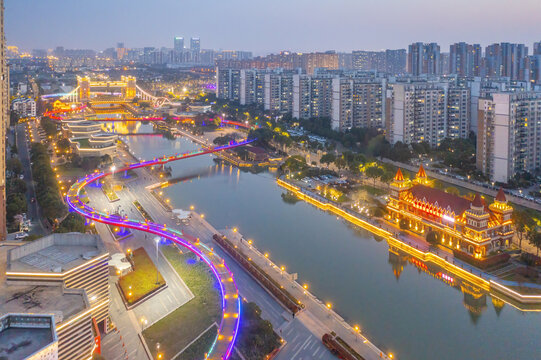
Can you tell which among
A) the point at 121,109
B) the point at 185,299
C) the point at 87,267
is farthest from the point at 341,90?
the point at 121,109

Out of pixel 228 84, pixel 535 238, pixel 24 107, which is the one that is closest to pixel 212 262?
pixel 535 238

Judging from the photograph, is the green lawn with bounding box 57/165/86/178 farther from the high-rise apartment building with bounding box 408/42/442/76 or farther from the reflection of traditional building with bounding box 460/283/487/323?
the high-rise apartment building with bounding box 408/42/442/76

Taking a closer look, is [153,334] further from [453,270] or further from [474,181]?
A: [474,181]

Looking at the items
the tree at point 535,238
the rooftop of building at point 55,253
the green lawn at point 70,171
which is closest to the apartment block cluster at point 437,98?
the tree at point 535,238

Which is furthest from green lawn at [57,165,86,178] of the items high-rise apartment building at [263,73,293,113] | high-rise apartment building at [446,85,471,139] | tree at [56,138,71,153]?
high-rise apartment building at [263,73,293,113]

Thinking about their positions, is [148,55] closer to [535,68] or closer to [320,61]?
[320,61]
